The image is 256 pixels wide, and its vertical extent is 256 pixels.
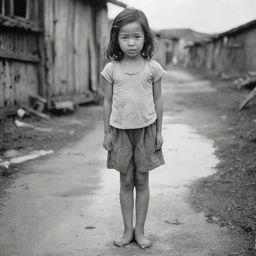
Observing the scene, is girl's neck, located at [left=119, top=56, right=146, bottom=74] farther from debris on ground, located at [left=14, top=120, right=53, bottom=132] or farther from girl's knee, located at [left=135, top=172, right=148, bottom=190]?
debris on ground, located at [left=14, top=120, right=53, bottom=132]

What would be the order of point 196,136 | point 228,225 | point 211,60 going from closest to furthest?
point 228,225
point 196,136
point 211,60

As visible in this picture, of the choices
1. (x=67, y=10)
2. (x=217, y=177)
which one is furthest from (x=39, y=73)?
(x=217, y=177)

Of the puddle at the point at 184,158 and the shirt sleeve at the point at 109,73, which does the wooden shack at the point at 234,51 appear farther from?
the shirt sleeve at the point at 109,73

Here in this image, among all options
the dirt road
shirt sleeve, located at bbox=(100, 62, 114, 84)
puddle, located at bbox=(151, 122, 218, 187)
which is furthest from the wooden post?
shirt sleeve, located at bbox=(100, 62, 114, 84)

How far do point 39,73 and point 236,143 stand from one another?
4685 mm

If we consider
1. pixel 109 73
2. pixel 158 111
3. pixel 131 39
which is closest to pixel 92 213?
pixel 158 111

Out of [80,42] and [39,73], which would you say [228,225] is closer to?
[39,73]

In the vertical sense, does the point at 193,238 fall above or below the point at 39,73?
below

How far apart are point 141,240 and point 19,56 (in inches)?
230

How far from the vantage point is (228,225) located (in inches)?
125

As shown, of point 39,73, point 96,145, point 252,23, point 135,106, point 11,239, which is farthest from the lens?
point 252,23

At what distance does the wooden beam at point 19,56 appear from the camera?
287 inches

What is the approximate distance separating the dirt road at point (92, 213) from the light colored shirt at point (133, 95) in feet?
3.01

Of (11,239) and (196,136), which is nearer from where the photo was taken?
(11,239)
